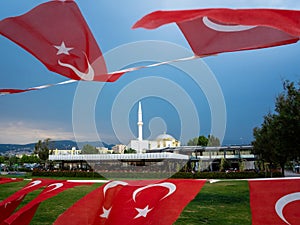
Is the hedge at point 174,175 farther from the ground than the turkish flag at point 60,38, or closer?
closer

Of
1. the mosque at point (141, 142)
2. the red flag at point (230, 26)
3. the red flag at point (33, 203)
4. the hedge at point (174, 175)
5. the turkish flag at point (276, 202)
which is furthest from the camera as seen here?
the mosque at point (141, 142)

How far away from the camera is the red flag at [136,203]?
2.75m

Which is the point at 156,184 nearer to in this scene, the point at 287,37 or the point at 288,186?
the point at 288,186

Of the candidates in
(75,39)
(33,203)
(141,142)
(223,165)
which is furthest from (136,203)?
(141,142)

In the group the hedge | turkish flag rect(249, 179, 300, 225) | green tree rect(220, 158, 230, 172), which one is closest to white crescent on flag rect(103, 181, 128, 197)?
turkish flag rect(249, 179, 300, 225)

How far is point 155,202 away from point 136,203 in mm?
171

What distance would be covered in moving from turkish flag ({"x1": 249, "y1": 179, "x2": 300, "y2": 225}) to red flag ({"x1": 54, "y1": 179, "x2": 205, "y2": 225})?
1.60 feet

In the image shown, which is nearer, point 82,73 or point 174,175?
point 82,73

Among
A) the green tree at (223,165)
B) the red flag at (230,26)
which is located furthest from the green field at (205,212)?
the green tree at (223,165)

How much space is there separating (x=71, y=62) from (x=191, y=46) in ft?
4.52

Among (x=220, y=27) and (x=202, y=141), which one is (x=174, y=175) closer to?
(x=220, y=27)

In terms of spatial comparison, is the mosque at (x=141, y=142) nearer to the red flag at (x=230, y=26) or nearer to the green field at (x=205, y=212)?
the green field at (x=205, y=212)

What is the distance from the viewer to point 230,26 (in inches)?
96.2

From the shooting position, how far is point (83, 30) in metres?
3.33
